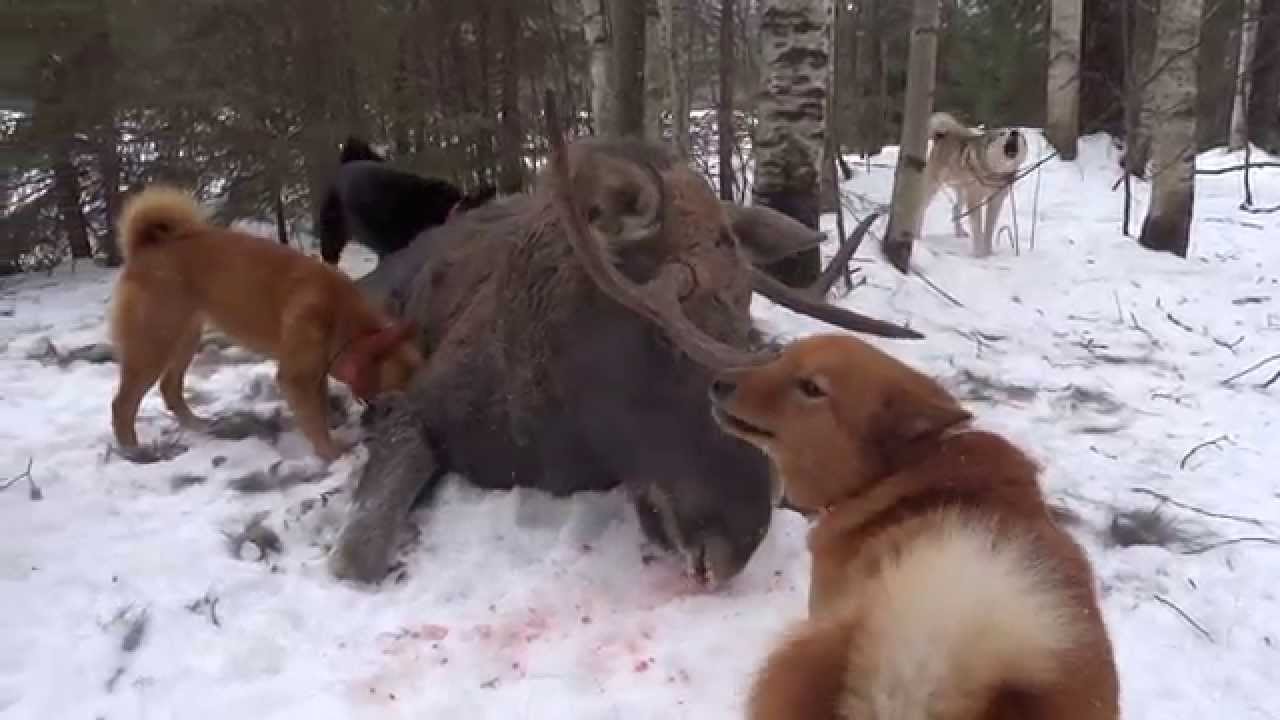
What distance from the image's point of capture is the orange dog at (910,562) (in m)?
1.77

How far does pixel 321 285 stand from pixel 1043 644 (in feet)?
12.1

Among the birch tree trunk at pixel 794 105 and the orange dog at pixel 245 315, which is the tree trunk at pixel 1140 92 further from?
the orange dog at pixel 245 315

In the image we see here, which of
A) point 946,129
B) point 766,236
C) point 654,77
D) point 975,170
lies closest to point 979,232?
point 975,170

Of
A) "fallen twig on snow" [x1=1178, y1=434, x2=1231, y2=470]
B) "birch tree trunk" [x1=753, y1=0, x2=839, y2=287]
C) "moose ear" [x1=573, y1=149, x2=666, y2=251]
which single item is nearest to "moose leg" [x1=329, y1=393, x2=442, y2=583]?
"moose ear" [x1=573, y1=149, x2=666, y2=251]

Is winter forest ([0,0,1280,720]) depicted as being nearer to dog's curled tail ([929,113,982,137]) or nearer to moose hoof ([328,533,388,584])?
moose hoof ([328,533,388,584])

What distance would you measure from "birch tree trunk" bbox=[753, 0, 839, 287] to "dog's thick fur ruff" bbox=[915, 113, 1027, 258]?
3.80 m

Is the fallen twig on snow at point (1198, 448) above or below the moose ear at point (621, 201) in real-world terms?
below

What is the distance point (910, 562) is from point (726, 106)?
686 cm

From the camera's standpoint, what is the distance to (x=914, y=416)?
273 cm

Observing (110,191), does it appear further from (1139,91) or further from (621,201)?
(1139,91)

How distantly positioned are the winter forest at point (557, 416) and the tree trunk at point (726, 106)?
54 mm

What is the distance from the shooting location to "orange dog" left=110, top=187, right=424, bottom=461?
466 centimetres

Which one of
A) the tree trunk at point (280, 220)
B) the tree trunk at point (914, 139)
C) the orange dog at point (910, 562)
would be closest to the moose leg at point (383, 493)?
the orange dog at point (910, 562)

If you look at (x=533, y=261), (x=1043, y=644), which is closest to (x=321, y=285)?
(x=533, y=261)
